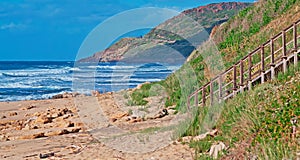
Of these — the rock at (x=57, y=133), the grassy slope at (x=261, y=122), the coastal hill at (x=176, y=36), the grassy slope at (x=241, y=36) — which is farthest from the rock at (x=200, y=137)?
the coastal hill at (x=176, y=36)

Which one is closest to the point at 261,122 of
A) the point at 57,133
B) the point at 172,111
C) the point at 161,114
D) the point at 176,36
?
the point at 57,133

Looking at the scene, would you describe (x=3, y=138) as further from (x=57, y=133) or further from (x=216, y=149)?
(x=216, y=149)

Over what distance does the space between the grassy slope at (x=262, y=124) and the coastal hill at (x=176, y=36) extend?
65.5ft

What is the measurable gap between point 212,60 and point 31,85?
32.7m

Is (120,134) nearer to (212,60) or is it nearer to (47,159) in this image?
(47,159)

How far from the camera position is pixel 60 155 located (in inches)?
445

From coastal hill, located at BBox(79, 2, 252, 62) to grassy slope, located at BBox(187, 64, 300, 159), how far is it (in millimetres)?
19962

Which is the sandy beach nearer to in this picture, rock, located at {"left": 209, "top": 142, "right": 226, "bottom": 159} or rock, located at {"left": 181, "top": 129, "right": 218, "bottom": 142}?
rock, located at {"left": 181, "top": 129, "right": 218, "bottom": 142}

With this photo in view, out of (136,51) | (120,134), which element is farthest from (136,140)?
(136,51)

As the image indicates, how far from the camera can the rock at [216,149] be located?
8.71 m

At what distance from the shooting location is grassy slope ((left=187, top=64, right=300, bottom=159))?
7234mm

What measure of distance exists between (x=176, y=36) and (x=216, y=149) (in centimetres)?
4114

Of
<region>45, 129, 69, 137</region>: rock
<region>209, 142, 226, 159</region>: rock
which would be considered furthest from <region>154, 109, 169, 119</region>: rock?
<region>209, 142, 226, 159</region>: rock

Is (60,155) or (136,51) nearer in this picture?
(60,155)
